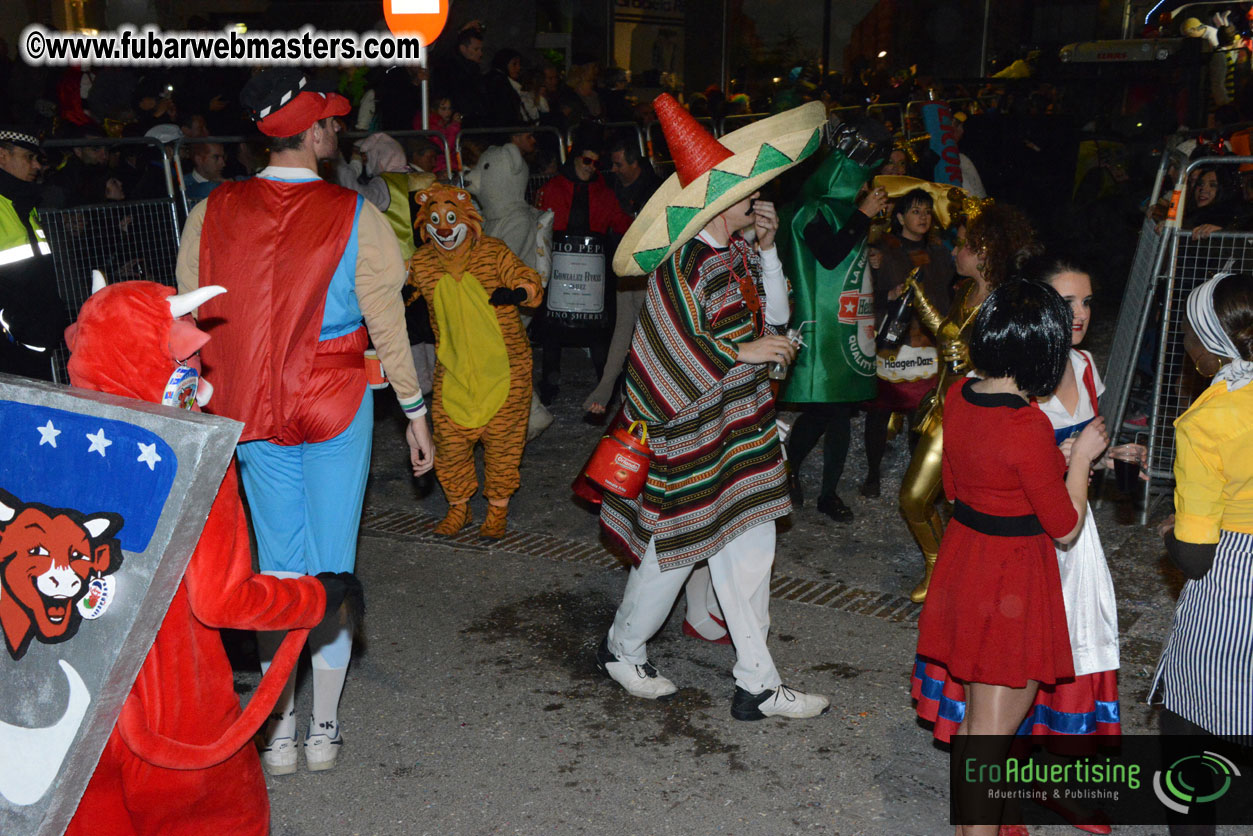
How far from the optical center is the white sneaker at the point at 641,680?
4.54 meters

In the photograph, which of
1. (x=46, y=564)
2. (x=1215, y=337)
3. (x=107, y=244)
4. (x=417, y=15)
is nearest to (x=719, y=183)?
(x=1215, y=337)

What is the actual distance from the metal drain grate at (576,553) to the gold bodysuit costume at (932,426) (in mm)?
171

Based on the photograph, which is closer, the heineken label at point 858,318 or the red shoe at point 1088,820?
the red shoe at point 1088,820

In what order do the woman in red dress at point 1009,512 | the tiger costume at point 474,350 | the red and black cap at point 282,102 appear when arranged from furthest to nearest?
1. the tiger costume at point 474,350
2. the red and black cap at point 282,102
3. the woman in red dress at point 1009,512

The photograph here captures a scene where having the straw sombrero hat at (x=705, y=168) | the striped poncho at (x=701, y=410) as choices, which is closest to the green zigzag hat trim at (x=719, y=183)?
the straw sombrero hat at (x=705, y=168)

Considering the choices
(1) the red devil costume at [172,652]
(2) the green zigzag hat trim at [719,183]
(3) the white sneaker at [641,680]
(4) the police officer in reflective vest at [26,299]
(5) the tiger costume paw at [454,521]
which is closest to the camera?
(1) the red devil costume at [172,652]

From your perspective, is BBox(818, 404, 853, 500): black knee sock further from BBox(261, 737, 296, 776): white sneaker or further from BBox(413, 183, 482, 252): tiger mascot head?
BBox(261, 737, 296, 776): white sneaker

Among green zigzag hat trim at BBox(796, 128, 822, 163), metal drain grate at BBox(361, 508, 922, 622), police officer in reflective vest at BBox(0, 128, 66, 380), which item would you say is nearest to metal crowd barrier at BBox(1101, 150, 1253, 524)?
metal drain grate at BBox(361, 508, 922, 622)

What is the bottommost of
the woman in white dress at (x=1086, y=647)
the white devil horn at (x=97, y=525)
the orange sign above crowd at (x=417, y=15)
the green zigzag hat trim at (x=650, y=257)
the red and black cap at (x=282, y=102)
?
the woman in white dress at (x=1086, y=647)

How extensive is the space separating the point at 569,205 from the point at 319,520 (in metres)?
4.82

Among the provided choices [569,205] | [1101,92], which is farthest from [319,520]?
[1101,92]

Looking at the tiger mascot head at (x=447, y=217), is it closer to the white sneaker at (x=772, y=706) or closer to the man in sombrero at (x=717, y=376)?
the man in sombrero at (x=717, y=376)

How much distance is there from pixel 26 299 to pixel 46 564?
9.24 feet

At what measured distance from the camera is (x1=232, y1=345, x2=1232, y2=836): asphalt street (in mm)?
3809
